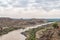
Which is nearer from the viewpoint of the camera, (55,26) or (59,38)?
(59,38)

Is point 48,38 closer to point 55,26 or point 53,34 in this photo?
point 53,34

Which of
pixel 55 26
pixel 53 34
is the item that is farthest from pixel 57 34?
pixel 55 26

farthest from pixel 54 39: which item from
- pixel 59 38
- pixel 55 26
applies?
pixel 55 26

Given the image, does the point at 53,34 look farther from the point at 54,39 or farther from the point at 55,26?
the point at 55,26

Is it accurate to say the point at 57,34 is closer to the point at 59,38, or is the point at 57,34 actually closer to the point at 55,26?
the point at 59,38

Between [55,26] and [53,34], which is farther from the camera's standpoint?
[55,26]

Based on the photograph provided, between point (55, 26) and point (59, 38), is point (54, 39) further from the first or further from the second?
point (55, 26)
